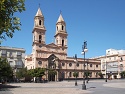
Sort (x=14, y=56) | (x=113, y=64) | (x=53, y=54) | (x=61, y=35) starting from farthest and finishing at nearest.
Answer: (x=113, y=64), (x=61, y=35), (x=53, y=54), (x=14, y=56)

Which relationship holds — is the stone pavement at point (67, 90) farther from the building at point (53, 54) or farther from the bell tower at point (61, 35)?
the bell tower at point (61, 35)

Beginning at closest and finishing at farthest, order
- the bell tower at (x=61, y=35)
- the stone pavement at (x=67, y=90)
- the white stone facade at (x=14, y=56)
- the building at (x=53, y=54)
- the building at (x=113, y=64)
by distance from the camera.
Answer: the stone pavement at (x=67, y=90) → the white stone facade at (x=14, y=56) → the building at (x=53, y=54) → the bell tower at (x=61, y=35) → the building at (x=113, y=64)

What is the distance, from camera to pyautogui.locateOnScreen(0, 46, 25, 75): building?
66150mm

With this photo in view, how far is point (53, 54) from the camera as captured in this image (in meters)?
75.4

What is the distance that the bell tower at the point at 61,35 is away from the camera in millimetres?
78262

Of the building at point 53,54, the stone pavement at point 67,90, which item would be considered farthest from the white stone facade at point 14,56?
the stone pavement at point 67,90

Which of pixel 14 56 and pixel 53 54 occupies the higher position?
pixel 53 54

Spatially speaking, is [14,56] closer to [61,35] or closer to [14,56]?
[14,56]

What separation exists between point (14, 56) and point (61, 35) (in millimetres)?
19907

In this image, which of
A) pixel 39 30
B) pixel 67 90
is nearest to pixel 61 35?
pixel 39 30

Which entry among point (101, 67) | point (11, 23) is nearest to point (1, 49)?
point (101, 67)

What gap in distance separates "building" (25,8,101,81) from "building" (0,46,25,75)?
568 centimetres

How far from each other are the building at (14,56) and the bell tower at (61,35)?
15706 millimetres

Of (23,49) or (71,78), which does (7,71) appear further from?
(71,78)
